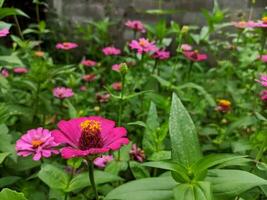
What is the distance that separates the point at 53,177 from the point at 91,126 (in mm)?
162

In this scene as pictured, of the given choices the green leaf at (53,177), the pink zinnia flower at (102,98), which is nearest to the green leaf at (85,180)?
the green leaf at (53,177)

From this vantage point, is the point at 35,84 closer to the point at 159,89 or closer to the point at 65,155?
the point at 159,89

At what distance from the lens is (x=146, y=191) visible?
0.63 m

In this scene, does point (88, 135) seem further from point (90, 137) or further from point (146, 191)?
point (146, 191)

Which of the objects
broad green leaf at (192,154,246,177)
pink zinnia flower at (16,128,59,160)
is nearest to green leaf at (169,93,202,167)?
broad green leaf at (192,154,246,177)

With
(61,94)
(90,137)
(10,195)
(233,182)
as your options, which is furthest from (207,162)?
(61,94)

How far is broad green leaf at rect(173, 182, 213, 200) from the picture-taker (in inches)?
22.8

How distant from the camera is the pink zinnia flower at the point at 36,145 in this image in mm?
824

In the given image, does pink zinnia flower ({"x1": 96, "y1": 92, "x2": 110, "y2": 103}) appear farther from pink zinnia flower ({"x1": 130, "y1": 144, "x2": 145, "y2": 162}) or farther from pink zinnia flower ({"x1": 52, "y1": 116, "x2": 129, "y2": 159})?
pink zinnia flower ({"x1": 52, "y1": 116, "x2": 129, "y2": 159})

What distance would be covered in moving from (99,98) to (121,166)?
581 millimetres

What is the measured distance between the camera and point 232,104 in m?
1.59

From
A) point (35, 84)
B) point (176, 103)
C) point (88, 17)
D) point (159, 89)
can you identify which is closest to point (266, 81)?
point (176, 103)

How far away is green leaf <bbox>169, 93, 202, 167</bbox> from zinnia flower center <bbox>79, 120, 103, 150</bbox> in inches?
4.2

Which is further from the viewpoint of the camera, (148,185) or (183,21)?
(183,21)
